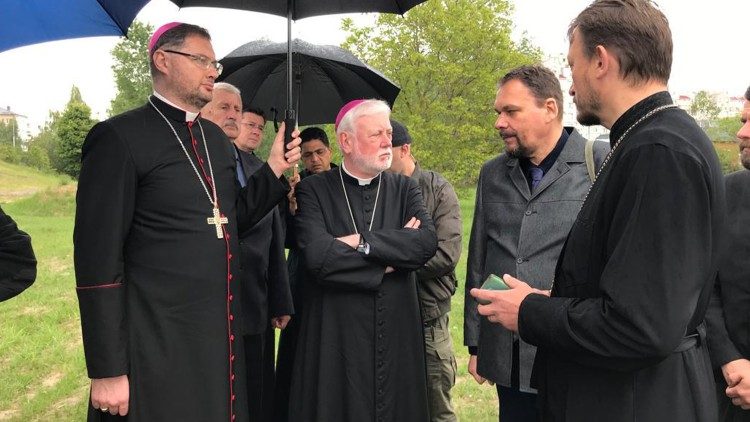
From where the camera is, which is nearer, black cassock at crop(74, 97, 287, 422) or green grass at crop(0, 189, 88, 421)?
black cassock at crop(74, 97, 287, 422)

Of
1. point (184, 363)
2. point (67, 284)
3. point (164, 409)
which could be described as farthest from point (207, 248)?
point (67, 284)

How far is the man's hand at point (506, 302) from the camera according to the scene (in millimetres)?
2016

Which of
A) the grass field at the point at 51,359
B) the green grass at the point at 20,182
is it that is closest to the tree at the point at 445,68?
the grass field at the point at 51,359

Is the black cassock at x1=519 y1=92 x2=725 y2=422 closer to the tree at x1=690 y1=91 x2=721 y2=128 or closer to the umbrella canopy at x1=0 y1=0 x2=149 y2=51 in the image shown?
the umbrella canopy at x1=0 y1=0 x2=149 y2=51

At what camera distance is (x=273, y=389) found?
4.21 m

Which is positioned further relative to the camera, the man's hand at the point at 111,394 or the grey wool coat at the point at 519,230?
the grey wool coat at the point at 519,230

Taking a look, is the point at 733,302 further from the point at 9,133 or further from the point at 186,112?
the point at 9,133

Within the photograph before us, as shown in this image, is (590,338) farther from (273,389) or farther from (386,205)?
(273,389)

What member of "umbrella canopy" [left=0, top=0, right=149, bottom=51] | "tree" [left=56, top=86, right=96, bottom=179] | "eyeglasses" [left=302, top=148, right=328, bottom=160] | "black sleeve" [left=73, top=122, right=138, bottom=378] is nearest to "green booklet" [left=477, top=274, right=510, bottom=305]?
"black sleeve" [left=73, top=122, right=138, bottom=378]

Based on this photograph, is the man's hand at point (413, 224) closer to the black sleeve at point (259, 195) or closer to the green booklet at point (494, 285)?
the black sleeve at point (259, 195)

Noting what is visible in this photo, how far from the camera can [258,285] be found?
3.87 m

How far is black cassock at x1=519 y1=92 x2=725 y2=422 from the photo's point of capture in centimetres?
162

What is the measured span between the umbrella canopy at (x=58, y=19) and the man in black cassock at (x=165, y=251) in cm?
41

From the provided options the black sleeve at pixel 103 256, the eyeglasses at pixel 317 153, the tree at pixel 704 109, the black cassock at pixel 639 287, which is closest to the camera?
the black cassock at pixel 639 287
